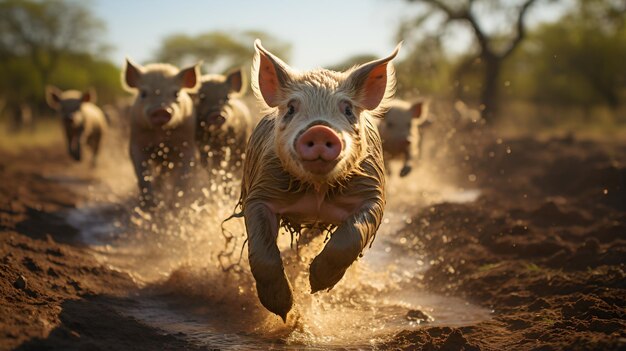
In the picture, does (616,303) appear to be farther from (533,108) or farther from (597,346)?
(533,108)

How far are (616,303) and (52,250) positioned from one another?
15.3ft

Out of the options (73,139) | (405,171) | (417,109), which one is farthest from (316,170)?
(73,139)

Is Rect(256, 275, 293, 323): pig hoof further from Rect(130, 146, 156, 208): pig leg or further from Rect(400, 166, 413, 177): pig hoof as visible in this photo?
Rect(400, 166, 413, 177): pig hoof

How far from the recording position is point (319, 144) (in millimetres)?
4023

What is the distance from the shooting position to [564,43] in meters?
40.5

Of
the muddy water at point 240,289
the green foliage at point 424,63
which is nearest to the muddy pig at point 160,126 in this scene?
the muddy water at point 240,289

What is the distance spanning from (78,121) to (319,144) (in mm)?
12109

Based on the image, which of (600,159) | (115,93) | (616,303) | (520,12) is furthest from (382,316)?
(115,93)

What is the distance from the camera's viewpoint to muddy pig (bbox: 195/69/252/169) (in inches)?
332

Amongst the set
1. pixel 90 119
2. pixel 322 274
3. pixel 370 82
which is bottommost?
pixel 322 274

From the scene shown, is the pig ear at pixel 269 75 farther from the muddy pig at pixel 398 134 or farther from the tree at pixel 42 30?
the tree at pixel 42 30

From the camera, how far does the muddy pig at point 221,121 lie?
8.42 m

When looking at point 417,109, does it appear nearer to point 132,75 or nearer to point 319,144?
point 132,75

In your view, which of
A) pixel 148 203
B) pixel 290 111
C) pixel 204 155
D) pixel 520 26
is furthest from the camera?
pixel 520 26
